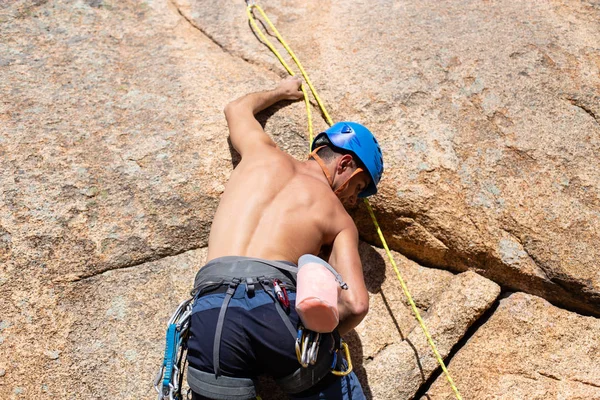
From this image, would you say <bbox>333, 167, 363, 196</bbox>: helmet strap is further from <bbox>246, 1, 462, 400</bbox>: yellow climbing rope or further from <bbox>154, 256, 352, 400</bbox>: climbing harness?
<bbox>154, 256, 352, 400</bbox>: climbing harness

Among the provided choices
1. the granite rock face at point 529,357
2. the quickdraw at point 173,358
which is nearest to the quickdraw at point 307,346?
the quickdraw at point 173,358

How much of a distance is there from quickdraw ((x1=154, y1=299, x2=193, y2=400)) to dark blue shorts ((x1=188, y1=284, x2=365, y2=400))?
0.36ft

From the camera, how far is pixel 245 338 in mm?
2736

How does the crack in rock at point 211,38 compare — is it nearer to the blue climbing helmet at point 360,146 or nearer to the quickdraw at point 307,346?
the blue climbing helmet at point 360,146

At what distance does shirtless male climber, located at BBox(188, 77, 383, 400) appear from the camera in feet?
9.00

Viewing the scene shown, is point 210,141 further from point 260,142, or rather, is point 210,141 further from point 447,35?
point 447,35

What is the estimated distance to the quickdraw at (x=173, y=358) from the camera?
Result: 292cm

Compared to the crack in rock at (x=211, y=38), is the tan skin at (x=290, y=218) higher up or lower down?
higher up

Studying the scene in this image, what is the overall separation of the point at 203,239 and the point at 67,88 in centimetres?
129

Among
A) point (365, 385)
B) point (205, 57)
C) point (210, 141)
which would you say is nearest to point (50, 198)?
point (210, 141)

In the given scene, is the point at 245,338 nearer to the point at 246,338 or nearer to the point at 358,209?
the point at 246,338

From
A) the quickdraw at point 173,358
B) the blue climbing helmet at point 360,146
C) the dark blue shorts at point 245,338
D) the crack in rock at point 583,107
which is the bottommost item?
the quickdraw at point 173,358

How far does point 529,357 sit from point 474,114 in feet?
4.80

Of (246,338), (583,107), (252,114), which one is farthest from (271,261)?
(583,107)
